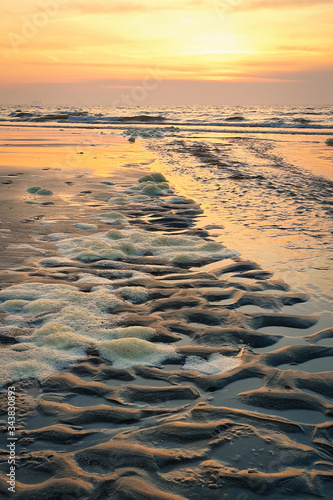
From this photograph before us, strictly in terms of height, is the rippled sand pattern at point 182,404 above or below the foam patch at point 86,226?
below

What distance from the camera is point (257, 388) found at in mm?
2848

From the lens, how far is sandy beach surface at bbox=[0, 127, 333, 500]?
215cm

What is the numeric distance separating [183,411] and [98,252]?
3.13 m

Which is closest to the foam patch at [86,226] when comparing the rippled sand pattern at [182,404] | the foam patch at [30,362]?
the rippled sand pattern at [182,404]

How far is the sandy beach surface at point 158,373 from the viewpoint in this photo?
2148 mm

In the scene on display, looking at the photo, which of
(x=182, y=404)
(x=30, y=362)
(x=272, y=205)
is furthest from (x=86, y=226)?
(x=182, y=404)

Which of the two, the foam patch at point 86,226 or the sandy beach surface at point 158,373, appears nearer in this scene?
the sandy beach surface at point 158,373

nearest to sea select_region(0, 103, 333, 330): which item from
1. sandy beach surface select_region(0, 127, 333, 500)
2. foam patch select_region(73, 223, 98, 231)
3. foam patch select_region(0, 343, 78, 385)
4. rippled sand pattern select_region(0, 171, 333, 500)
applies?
sandy beach surface select_region(0, 127, 333, 500)

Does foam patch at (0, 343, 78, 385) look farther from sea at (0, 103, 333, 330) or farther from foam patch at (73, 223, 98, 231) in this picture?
foam patch at (73, 223, 98, 231)

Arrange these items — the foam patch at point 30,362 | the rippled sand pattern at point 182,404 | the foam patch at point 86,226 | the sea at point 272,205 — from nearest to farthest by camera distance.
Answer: the rippled sand pattern at point 182,404 → the foam patch at point 30,362 → the sea at point 272,205 → the foam patch at point 86,226

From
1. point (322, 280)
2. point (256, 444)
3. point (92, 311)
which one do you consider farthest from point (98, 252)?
point (256, 444)

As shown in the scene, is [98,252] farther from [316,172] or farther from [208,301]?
[316,172]

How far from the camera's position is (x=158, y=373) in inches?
119

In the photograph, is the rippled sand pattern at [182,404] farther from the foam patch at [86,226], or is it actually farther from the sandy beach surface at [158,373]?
the foam patch at [86,226]
